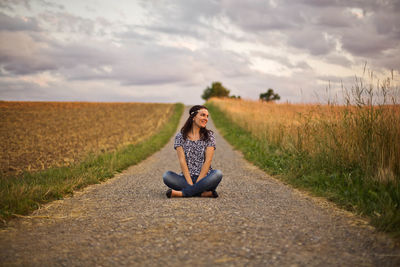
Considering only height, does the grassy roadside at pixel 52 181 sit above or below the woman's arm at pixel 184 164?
below

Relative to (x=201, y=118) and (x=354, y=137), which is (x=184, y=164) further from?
(x=354, y=137)

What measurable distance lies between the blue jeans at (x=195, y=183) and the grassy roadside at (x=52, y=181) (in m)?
2.03

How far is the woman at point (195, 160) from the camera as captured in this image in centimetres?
560

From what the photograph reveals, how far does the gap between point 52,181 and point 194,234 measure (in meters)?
4.16

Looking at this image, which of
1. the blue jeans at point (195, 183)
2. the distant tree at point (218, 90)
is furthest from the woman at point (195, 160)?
the distant tree at point (218, 90)

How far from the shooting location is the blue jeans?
5.56 meters

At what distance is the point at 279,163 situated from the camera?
344 inches

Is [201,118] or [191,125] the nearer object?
[201,118]

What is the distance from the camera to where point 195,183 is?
5684 mm

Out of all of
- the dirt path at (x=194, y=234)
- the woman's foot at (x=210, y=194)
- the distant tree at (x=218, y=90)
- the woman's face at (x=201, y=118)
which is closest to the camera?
the dirt path at (x=194, y=234)

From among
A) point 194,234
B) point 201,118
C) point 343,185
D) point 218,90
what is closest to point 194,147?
point 201,118

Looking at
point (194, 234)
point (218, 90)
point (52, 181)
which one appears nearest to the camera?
point (194, 234)

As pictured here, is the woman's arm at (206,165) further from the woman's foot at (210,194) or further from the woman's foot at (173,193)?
the woman's foot at (173,193)

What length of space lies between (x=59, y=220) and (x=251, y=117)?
558 inches
